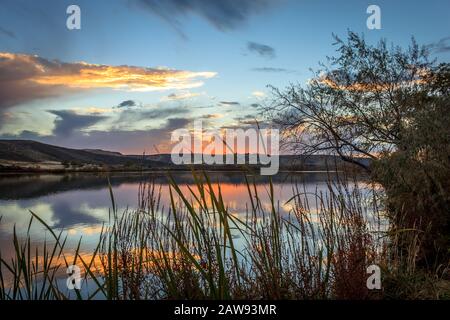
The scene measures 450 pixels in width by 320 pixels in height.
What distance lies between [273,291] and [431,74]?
Answer: 50.4ft

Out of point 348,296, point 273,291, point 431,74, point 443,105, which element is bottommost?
point 348,296

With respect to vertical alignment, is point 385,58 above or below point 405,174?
above

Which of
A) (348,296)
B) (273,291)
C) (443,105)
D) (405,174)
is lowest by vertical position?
(348,296)

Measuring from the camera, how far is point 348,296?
156 inches
